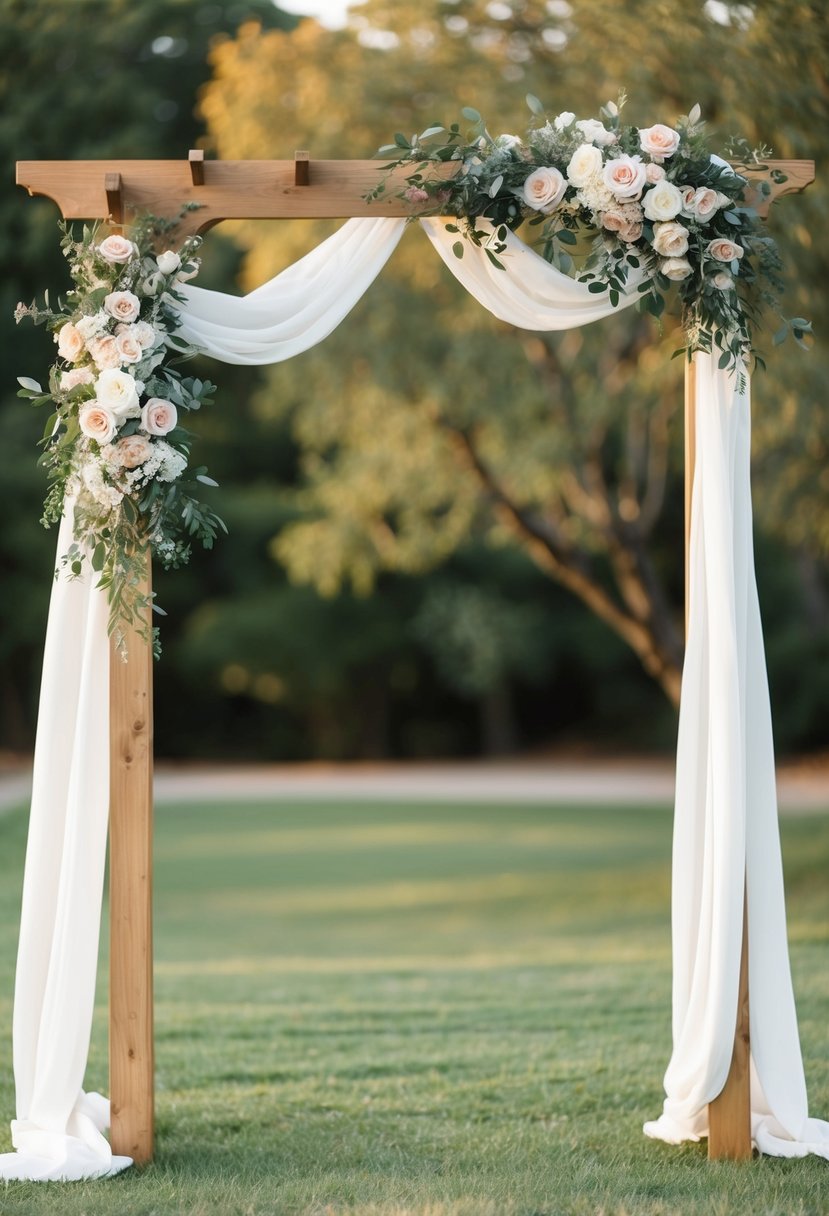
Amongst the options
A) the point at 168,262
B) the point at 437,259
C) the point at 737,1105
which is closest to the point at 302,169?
the point at 168,262

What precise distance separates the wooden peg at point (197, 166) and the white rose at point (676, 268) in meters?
1.37

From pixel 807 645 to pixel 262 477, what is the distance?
9.66m

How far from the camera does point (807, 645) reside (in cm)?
1944

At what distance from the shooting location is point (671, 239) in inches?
150

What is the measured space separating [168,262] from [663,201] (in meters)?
1.43

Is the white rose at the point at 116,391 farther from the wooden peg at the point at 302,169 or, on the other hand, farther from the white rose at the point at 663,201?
the white rose at the point at 663,201

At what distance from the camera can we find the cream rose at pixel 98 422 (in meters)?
3.61

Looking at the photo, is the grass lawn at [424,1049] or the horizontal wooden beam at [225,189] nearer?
the grass lawn at [424,1049]

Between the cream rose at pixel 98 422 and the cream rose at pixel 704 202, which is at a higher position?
the cream rose at pixel 704 202

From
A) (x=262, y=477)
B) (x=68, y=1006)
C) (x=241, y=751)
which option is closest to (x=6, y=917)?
(x=68, y=1006)

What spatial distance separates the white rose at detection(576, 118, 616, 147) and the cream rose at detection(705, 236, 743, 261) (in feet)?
1.40

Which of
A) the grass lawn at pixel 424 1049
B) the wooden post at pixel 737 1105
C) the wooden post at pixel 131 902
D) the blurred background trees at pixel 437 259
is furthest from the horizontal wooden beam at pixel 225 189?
the blurred background trees at pixel 437 259

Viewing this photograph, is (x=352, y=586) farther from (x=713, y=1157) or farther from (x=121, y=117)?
(x=713, y=1157)

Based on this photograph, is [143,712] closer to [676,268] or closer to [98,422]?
[98,422]
